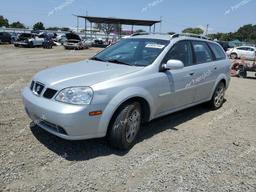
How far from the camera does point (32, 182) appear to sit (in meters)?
3.30

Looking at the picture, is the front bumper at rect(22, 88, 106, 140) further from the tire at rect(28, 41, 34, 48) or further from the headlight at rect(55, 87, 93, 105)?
the tire at rect(28, 41, 34, 48)

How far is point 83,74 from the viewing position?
4.11 metres

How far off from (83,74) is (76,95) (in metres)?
0.51

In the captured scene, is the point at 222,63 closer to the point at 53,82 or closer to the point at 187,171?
the point at 187,171

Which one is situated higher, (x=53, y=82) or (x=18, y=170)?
(x=53, y=82)

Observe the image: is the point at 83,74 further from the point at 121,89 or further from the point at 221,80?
the point at 221,80

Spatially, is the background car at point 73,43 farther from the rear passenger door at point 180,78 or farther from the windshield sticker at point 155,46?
the windshield sticker at point 155,46

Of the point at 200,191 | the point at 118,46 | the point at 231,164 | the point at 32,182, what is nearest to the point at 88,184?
the point at 32,182

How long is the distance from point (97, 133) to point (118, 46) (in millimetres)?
2295

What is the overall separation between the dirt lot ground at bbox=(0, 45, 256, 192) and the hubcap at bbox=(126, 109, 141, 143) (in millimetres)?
195

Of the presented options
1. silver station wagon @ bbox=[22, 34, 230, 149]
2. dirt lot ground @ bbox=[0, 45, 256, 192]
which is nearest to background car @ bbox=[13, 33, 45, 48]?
dirt lot ground @ bbox=[0, 45, 256, 192]

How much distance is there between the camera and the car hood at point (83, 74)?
3.87 m

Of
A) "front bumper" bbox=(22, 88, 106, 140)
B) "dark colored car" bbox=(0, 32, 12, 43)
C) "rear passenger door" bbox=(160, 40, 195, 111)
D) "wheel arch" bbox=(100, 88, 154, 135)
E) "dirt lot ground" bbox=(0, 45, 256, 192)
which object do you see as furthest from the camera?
"dark colored car" bbox=(0, 32, 12, 43)

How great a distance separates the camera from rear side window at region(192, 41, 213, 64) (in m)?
5.74
